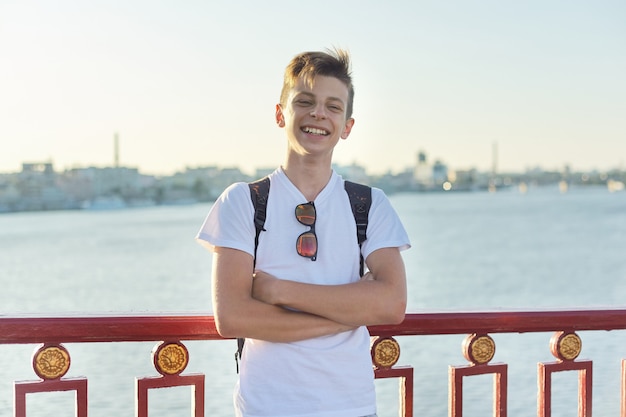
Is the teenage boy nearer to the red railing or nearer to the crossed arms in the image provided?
the crossed arms

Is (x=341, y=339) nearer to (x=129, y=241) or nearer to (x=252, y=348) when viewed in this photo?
(x=252, y=348)

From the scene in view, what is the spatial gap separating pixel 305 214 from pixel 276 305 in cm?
23

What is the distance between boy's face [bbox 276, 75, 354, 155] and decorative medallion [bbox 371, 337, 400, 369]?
64cm

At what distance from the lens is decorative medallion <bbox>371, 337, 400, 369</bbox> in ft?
8.02

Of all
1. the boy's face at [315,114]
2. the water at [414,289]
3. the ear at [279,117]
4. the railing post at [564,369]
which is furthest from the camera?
the water at [414,289]

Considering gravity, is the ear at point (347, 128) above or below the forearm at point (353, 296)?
above

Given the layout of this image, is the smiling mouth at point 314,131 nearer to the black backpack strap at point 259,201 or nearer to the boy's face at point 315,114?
the boy's face at point 315,114

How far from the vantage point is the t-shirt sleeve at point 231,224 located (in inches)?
78.7

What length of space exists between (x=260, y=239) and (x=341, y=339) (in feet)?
1.00

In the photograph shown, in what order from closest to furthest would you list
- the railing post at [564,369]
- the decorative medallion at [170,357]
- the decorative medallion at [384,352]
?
the decorative medallion at [170,357], the decorative medallion at [384,352], the railing post at [564,369]

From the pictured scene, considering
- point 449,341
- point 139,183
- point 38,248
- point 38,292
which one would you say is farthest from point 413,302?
point 139,183

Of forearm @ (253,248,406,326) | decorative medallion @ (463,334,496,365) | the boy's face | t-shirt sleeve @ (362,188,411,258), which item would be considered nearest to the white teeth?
the boy's face

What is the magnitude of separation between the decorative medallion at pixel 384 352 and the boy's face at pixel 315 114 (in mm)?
636

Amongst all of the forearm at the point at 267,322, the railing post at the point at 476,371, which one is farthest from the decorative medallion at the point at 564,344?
the forearm at the point at 267,322
